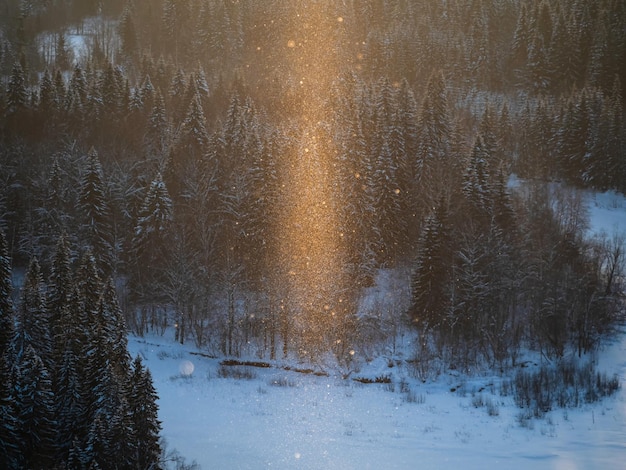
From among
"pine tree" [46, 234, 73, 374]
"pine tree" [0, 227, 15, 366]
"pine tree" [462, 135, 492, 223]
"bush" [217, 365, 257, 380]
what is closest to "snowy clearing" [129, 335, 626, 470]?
"bush" [217, 365, 257, 380]

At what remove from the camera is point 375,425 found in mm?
28344

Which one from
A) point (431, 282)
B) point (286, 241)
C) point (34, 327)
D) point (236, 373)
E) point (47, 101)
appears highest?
point (47, 101)

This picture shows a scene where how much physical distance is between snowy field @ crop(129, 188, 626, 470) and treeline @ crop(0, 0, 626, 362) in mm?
6135

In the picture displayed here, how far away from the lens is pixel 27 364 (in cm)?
2072

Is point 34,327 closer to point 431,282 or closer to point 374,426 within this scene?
point 374,426

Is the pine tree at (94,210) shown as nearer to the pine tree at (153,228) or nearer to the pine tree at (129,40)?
the pine tree at (153,228)

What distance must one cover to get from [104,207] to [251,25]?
203 ft

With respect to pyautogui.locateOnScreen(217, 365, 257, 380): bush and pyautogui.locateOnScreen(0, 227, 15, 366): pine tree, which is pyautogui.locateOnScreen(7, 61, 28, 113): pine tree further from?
pyautogui.locateOnScreen(0, 227, 15, 366): pine tree

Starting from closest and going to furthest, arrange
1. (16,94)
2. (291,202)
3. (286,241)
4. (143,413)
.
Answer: (143,413) < (286,241) < (291,202) < (16,94)

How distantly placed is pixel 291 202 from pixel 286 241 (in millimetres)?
3539

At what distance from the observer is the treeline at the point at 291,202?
44656 mm

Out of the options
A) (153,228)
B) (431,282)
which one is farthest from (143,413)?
(153,228)

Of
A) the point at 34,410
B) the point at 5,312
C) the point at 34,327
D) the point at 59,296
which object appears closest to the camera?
the point at 34,410

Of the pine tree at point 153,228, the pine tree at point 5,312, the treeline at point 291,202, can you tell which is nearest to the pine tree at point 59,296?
the pine tree at point 5,312
